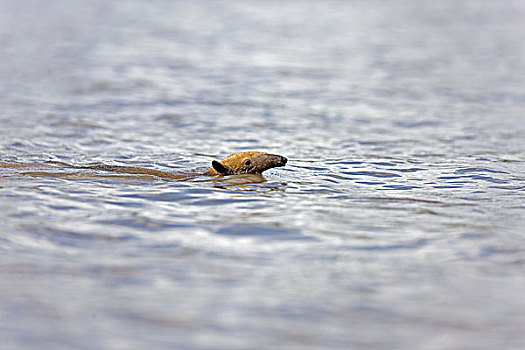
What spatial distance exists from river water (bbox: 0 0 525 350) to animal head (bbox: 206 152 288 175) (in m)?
0.23

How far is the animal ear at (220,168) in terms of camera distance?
9.76 metres

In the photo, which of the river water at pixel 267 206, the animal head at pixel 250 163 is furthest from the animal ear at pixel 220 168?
the river water at pixel 267 206

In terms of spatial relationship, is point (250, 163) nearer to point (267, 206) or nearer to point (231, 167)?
point (231, 167)

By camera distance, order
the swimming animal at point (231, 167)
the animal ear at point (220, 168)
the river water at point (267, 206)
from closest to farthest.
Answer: the river water at point (267, 206), the animal ear at point (220, 168), the swimming animal at point (231, 167)

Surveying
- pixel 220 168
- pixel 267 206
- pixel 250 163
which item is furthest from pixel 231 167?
pixel 267 206

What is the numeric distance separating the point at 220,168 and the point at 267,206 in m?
1.30

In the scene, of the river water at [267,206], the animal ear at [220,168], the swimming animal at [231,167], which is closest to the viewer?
the river water at [267,206]

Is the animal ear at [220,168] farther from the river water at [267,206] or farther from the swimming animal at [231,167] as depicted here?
the river water at [267,206]

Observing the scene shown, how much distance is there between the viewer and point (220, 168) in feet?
32.7

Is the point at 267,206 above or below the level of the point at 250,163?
below

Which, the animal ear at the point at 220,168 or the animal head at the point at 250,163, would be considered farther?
the animal head at the point at 250,163

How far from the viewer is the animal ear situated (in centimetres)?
976

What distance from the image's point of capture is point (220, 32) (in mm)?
29359

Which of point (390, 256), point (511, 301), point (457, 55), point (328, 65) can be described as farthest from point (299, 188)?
point (457, 55)
